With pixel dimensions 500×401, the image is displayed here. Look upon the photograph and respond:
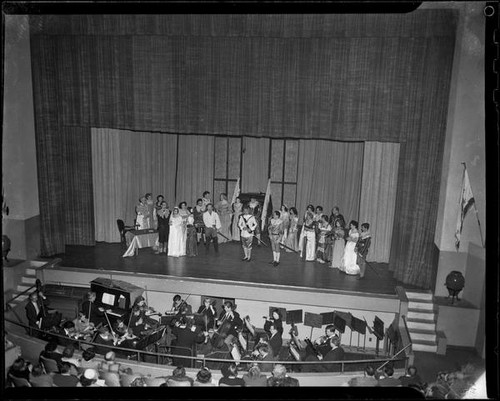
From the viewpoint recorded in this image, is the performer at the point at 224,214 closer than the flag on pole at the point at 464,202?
No

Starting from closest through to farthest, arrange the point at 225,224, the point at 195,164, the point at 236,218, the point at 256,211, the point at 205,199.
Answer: the point at 256,211, the point at 205,199, the point at 236,218, the point at 225,224, the point at 195,164

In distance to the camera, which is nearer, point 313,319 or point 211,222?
point 313,319

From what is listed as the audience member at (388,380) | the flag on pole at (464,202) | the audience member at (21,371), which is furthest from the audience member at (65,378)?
the flag on pole at (464,202)

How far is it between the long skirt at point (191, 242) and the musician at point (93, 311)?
205 cm

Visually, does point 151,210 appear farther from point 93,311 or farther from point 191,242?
point 93,311

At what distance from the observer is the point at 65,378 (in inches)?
293

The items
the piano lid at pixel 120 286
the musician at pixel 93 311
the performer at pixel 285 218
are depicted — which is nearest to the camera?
the musician at pixel 93 311

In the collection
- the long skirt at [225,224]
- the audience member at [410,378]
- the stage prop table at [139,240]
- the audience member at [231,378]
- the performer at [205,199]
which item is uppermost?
the performer at [205,199]

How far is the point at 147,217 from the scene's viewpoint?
35.3 ft

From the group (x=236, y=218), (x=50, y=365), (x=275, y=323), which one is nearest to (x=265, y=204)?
→ (x=236, y=218)

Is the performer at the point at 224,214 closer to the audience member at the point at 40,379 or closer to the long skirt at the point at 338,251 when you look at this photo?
the long skirt at the point at 338,251

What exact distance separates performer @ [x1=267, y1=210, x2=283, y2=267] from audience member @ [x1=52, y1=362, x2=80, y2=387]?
165 inches

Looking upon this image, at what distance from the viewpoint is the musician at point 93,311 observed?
364 inches

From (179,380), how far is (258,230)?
4.02m
